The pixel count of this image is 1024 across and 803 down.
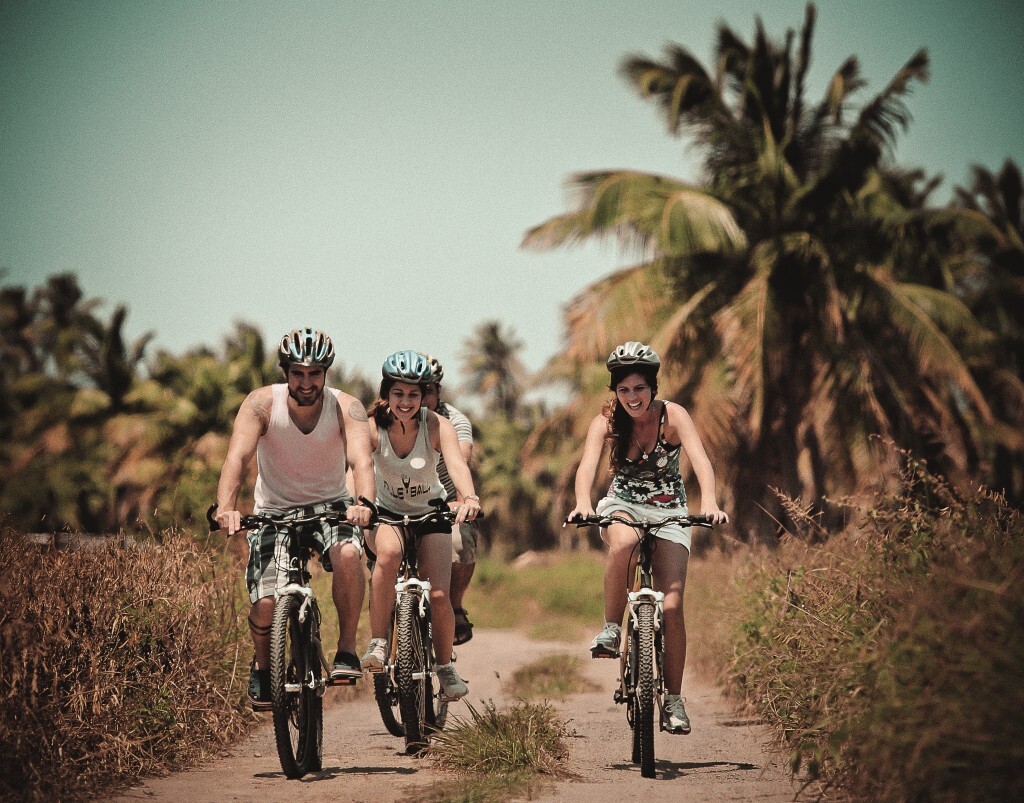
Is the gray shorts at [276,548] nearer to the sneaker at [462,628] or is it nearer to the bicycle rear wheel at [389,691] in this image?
the bicycle rear wheel at [389,691]

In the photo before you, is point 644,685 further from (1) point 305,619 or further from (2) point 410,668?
(1) point 305,619

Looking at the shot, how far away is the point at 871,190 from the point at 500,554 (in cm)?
4042

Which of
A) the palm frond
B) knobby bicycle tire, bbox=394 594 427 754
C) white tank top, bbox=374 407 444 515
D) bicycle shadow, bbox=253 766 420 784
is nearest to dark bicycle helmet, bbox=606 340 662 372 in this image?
white tank top, bbox=374 407 444 515

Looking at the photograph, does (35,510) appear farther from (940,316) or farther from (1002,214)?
(1002,214)

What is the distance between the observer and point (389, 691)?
6.98m

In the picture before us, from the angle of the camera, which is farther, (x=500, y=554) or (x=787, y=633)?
(x=500, y=554)

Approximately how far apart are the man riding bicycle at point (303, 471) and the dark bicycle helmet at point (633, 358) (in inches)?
58.1

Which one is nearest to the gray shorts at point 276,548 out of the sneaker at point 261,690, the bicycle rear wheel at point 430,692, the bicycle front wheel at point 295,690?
the bicycle front wheel at point 295,690

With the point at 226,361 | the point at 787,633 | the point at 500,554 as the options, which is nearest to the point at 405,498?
the point at 787,633

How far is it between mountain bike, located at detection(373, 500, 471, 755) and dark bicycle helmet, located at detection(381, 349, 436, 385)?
79 centimetres

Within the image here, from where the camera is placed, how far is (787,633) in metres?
7.14

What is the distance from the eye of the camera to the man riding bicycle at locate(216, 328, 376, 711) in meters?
5.99

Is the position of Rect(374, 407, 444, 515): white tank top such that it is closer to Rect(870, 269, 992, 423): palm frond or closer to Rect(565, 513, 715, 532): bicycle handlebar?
Rect(565, 513, 715, 532): bicycle handlebar

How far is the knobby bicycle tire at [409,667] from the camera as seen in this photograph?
654cm
